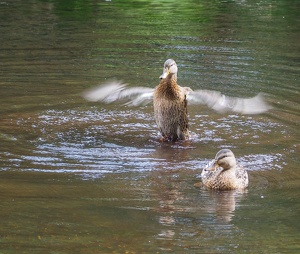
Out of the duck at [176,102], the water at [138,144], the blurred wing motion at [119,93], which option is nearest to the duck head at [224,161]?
the water at [138,144]

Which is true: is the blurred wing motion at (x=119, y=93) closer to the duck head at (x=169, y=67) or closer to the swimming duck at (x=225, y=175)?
the duck head at (x=169, y=67)

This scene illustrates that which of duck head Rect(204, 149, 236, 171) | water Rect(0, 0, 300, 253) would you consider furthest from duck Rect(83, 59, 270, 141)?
duck head Rect(204, 149, 236, 171)

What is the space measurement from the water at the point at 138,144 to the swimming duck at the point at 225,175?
135mm

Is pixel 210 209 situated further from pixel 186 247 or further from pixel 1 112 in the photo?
pixel 1 112

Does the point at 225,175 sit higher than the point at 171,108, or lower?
lower

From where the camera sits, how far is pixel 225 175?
6.14 m

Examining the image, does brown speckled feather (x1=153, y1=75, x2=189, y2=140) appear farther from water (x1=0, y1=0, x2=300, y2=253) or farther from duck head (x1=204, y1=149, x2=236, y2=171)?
duck head (x1=204, y1=149, x2=236, y2=171)

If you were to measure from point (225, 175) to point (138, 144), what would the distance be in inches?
80.6

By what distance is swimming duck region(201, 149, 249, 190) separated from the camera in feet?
20.0

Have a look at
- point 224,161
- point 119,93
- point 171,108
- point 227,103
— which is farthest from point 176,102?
point 224,161

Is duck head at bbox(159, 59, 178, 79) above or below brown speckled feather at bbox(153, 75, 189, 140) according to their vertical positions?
above

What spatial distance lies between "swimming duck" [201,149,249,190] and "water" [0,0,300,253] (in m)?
0.14

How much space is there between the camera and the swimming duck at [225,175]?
6.11 m

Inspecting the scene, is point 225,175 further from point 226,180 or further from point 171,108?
point 171,108
